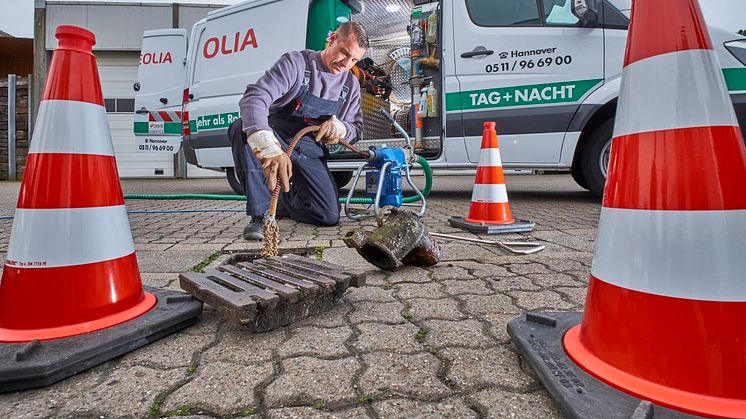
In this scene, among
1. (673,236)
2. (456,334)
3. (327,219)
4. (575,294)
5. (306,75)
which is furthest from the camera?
(327,219)

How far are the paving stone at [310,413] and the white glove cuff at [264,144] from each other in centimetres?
142

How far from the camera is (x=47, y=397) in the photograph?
93 cm

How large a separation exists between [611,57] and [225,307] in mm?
4259

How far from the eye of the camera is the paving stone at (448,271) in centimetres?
190

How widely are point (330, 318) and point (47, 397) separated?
0.73 m

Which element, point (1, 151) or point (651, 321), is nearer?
point (651, 321)

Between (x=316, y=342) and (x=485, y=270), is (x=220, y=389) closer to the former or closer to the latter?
(x=316, y=342)

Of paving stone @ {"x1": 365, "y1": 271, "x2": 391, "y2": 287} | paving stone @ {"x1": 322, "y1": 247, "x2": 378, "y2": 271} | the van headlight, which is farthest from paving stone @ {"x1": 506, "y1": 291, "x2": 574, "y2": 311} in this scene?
the van headlight

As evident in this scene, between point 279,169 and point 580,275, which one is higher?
point 279,169

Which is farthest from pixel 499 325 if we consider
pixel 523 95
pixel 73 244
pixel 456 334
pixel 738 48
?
pixel 738 48

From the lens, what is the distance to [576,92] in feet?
13.6

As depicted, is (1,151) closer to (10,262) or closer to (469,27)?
(469,27)

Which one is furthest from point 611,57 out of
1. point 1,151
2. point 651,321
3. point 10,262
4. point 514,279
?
point 1,151

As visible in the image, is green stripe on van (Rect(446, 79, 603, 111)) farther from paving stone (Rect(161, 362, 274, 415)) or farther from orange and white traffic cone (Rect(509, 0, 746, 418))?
paving stone (Rect(161, 362, 274, 415))
